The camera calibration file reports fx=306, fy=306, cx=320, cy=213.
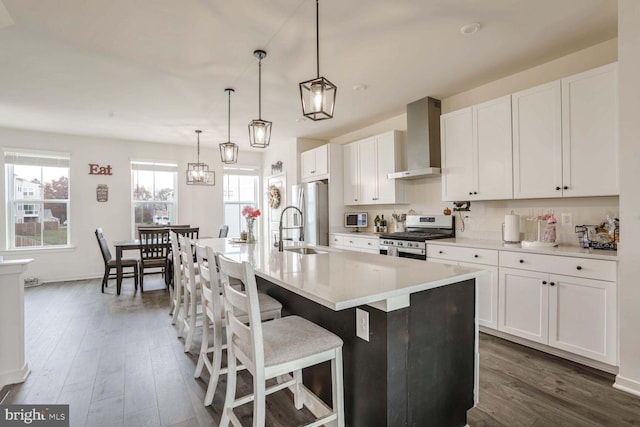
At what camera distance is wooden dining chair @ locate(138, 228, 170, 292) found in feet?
15.6

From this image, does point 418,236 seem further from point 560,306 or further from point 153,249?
point 153,249

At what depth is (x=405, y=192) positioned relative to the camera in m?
4.39

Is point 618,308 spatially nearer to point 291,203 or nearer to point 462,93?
point 462,93

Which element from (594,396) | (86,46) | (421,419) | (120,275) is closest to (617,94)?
(594,396)

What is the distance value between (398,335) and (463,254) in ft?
6.61

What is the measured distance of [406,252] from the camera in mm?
3635

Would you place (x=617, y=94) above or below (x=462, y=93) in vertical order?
below

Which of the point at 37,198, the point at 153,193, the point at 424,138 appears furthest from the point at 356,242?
the point at 37,198

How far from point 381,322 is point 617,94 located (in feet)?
8.18

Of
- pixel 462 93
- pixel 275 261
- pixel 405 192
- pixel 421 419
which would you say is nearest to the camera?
pixel 421 419

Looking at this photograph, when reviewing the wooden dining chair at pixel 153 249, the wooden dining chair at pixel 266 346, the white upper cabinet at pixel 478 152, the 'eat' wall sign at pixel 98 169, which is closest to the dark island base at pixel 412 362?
the wooden dining chair at pixel 266 346

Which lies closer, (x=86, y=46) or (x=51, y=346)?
(x=86, y=46)

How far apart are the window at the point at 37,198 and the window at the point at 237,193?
2.86m

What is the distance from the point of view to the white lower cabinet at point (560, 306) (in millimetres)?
2223
